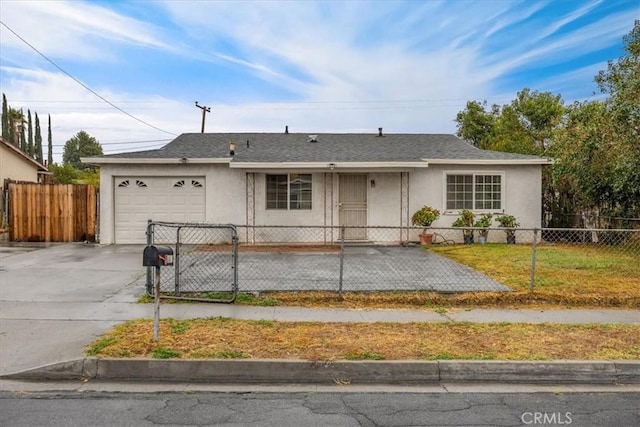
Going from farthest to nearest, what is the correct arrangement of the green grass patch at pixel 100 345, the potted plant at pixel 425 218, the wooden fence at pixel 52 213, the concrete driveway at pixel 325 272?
1. the wooden fence at pixel 52 213
2. the potted plant at pixel 425 218
3. the concrete driveway at pixel 325 272
4. the green grass patch at pixel 100 345

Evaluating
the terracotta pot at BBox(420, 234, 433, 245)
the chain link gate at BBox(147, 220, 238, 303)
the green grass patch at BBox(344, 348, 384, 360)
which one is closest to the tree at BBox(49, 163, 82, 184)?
the chain link gate at BBox(147, 220, 238, 303)

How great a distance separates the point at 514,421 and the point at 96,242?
14929 millimetres

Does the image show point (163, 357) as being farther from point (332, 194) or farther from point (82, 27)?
point (82, 27)

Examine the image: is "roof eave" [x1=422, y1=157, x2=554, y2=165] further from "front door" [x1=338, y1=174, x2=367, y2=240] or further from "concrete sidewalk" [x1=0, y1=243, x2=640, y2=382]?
"concrete sidewalk" [x1=0, y1=243, x2=640, y2=382]

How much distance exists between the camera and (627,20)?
13.6 m

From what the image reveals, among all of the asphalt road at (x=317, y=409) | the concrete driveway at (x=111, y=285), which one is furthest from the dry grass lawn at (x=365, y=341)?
the asphalt road at (x=317, y=409)

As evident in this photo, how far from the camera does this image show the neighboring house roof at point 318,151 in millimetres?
15352

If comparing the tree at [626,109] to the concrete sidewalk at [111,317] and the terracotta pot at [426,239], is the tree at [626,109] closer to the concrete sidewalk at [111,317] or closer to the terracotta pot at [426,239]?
the terracotta pot at [426,239]

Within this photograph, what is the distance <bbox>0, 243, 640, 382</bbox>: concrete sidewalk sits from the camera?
16.1 ft

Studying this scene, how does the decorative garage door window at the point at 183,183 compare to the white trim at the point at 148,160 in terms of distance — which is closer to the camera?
the white trim at the point at 148,160

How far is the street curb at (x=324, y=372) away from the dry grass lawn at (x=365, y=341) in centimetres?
15

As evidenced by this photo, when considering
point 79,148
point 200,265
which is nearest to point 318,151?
point 200,265

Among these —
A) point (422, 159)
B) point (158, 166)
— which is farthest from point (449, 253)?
point (158, 166)

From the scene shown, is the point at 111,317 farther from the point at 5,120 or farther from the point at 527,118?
the point at 5,120
